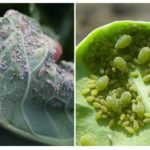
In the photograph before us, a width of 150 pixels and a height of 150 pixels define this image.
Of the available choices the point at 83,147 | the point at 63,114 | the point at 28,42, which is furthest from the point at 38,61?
the point at 83,147

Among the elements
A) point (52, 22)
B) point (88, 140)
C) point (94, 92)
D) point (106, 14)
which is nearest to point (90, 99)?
point (94, 92)

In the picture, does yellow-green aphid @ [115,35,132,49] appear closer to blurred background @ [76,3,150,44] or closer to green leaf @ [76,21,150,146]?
green leaf @ [76,21,150,146]

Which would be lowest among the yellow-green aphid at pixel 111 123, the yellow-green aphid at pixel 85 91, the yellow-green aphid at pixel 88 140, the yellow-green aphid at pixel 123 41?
the yellow-green aphid at pixel 88 140

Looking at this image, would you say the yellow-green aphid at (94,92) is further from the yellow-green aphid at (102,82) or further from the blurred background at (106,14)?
the blurred background at (106,14)

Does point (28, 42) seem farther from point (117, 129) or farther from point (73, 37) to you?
point (117, 129)

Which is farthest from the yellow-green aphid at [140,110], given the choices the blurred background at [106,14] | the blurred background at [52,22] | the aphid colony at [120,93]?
the blurred background at [106,14]

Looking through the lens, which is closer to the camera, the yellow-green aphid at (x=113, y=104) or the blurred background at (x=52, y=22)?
the yellow-green aphid at (x=113, y=104)

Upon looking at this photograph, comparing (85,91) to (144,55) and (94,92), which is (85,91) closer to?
(94,92)

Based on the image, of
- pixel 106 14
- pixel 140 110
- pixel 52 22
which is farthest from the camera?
pixel 106 14
